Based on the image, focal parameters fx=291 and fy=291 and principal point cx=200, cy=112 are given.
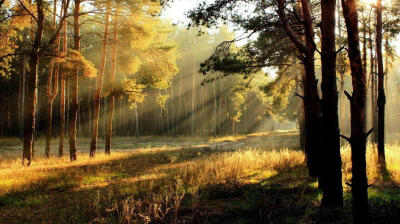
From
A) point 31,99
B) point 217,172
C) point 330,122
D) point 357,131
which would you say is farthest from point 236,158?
point 31,99

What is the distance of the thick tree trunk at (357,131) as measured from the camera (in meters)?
3.83

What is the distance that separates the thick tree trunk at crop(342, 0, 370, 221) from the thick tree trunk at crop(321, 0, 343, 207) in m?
0.94

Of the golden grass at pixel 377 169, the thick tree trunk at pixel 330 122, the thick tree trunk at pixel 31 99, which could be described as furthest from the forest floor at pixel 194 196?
the thick tree trunk at pixel 31 99

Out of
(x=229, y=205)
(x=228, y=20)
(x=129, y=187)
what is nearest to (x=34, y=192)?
(x=129, y=187)

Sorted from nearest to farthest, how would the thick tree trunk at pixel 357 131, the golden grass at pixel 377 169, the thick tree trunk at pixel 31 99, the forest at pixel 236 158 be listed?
the thick tree trunk at pixel 357 131 → the forest at pixel 236 158 → the golden grass at pixel 377 169 → the thick tree trunk at pixel 31 99

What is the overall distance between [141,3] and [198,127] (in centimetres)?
3231

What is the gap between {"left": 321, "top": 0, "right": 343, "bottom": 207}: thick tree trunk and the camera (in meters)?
5.05

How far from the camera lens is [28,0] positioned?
12.4 metres

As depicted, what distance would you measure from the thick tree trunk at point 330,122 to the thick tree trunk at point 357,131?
94 cm

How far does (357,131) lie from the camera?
389 cm

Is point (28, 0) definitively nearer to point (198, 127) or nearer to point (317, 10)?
point (317, 10)

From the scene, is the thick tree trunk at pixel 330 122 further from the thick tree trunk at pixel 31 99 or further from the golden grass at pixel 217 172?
the thick tree trunk at pixel 31 99

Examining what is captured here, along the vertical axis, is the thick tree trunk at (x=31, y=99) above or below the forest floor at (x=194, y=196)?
above

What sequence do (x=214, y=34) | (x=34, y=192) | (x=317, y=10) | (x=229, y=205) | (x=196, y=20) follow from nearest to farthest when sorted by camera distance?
(x=229, y=205) < (x=34, y=192) < (x=196, y=20) < (x=317, y=10) < (x=214, y=34)
